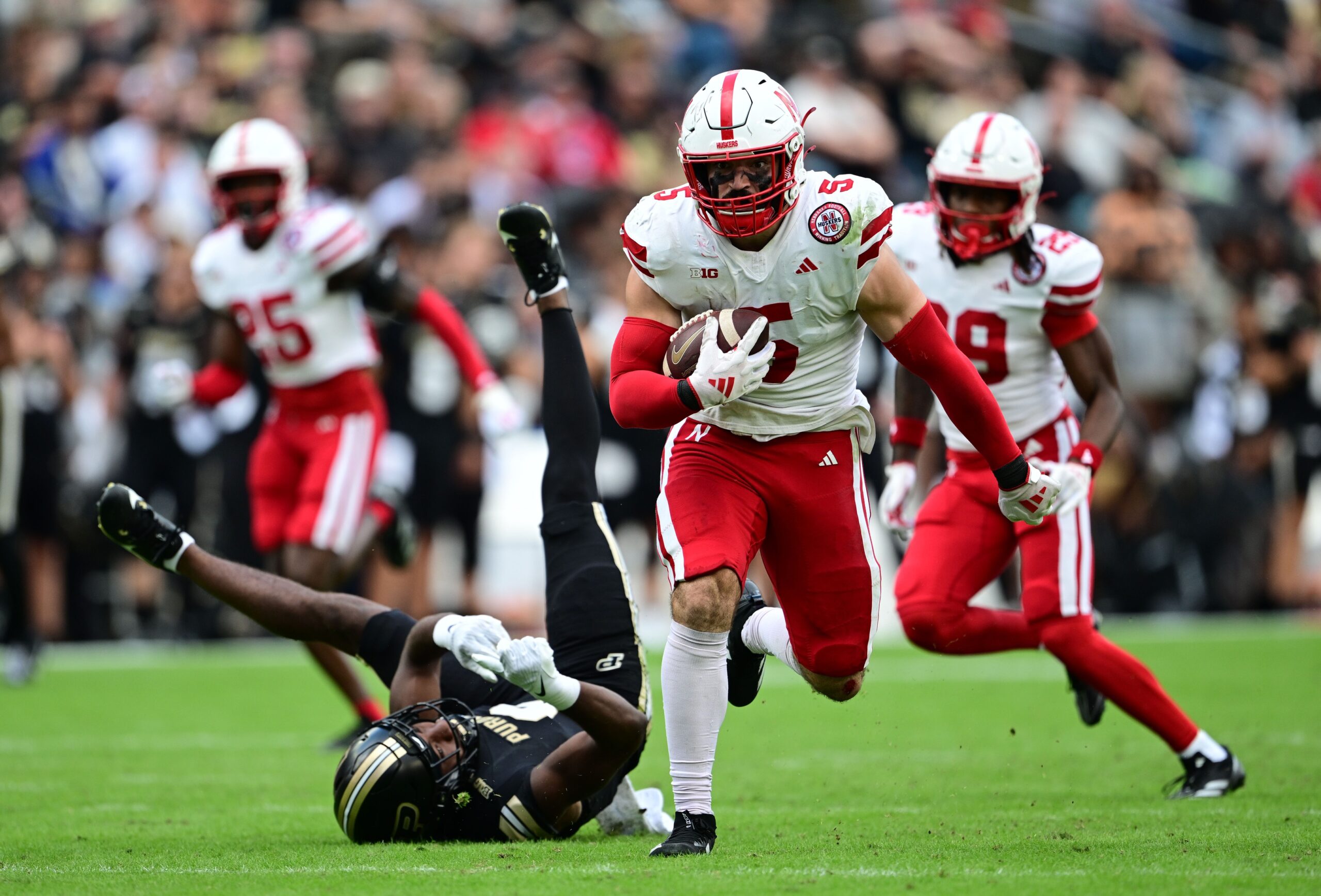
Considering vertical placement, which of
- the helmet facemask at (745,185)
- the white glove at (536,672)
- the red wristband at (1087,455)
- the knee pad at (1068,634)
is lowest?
the knee pad at (1068,634)

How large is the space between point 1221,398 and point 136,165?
803 cm

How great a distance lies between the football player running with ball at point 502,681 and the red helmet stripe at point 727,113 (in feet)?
3.95

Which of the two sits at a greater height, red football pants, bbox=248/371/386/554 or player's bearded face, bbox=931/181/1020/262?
player's bearded face, bbox=931/181/1020/262

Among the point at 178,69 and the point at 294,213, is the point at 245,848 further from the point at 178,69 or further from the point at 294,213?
the point at 178,69

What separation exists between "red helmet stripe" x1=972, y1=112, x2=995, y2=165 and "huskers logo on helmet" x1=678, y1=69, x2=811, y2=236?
1.40 m

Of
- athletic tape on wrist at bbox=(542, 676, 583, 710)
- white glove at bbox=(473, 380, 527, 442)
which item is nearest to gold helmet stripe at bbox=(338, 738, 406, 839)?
athletic tape on wrist at bbox=(542, 676, 583, 710)

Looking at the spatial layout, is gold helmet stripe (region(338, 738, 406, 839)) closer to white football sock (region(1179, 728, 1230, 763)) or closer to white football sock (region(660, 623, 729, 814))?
white football sock (region(660, 623, 729, 814))

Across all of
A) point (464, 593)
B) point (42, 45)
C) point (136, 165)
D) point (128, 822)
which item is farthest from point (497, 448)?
point (42, 45)

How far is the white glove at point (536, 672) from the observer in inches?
165

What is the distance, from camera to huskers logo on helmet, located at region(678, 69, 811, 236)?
4309mm

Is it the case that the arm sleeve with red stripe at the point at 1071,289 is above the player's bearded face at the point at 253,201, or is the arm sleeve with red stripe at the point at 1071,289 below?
below

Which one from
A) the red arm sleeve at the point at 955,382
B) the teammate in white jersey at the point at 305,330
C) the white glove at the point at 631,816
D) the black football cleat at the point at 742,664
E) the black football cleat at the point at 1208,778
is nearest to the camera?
the red arm sleeve at the point at 955,382

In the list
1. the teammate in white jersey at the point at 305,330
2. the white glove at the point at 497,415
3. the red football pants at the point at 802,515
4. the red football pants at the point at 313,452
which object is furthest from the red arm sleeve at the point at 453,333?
the red football pants at the point at 802,515

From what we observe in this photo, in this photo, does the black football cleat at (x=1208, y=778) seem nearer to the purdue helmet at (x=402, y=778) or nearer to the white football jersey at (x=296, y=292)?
the purdue helmet at (x=402, y=778)
